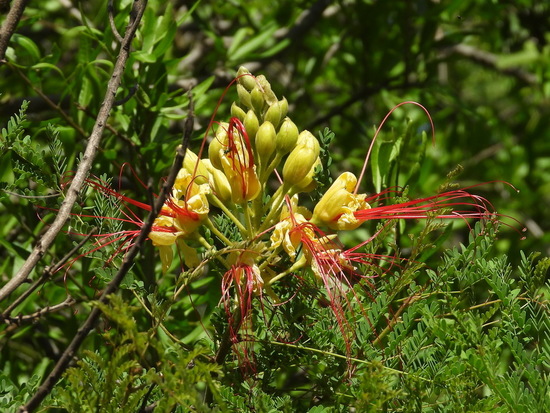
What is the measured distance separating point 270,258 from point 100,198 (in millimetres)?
402

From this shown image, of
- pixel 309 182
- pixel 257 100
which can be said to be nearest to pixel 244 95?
pixel 257 100

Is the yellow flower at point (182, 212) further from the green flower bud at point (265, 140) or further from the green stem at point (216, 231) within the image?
the green flower bud at point (265, 140)

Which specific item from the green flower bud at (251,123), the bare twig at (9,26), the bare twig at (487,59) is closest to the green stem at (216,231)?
the green flower bud at (251,123)

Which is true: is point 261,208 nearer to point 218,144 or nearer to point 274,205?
point 274,205

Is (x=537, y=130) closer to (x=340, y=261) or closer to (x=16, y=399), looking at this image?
(x=340, y=261)

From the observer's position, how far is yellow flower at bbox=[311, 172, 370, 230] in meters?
1.71

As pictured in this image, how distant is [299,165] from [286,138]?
0.23 feet

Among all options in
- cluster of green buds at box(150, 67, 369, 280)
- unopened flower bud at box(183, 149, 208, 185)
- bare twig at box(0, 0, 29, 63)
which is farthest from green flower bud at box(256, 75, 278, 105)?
bare twig at box(0, 0, 29, 63)

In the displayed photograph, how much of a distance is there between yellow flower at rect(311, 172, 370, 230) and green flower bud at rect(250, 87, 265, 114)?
0.80 feet

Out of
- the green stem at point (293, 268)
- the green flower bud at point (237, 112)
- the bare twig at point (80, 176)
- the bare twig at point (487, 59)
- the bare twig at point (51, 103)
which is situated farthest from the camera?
the bare twig at point (487, 59)

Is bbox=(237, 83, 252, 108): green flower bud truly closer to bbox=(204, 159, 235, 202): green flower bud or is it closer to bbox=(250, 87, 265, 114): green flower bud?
bbox=(250, 87, 265, 114): green flower bud

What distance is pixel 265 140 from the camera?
1.67 metres

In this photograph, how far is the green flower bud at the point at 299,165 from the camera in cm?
169

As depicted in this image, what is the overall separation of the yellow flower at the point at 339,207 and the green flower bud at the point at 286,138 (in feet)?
0.44
